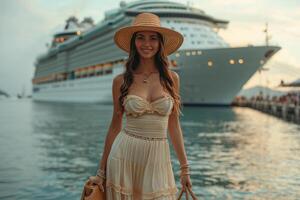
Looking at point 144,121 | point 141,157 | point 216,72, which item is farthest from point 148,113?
point 216,72

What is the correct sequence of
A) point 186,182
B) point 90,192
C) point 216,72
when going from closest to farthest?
point 90,192
point 186,182
point 216,72

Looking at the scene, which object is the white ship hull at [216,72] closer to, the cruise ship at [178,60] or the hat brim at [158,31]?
the cruise ship at [178,60]

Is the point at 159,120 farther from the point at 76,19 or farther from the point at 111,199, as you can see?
the point at 76,19

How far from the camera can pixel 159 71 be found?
2.48m

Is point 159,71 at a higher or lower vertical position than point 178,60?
lower

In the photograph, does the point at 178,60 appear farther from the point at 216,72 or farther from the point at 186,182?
the point at 186,182

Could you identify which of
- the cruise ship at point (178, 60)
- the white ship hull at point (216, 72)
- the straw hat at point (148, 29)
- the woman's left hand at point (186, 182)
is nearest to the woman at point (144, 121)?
the straw hat at point (148, 29)

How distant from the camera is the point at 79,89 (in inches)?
2258

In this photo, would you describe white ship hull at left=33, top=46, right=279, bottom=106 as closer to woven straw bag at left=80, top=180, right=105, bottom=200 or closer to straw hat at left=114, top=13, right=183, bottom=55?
straw hat at left=114, top=13, right=183, bottom=55

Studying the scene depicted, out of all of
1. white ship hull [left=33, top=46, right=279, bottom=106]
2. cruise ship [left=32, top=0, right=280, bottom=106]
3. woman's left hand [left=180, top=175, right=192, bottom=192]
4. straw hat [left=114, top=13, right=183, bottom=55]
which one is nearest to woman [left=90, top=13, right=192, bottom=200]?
straw hat [left=114, top=13, right=183, bottom=55]

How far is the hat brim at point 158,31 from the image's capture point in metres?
2.46

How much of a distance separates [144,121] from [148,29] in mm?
532

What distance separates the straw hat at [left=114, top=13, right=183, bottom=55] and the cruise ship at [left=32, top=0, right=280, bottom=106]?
2754 cm

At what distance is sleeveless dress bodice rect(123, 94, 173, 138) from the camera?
234 centimetres
